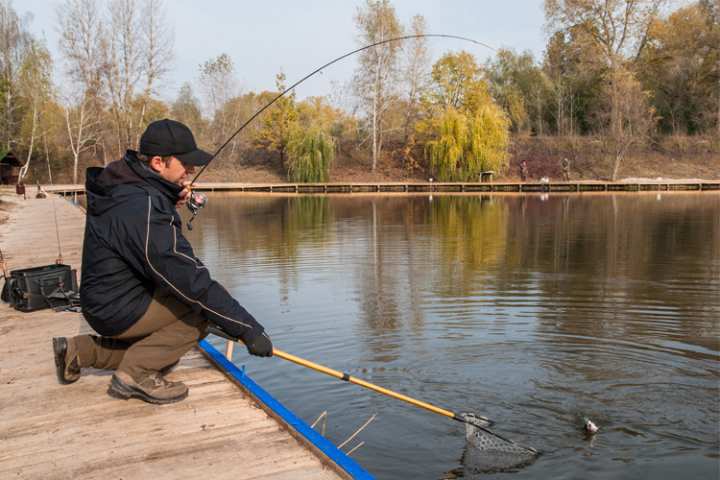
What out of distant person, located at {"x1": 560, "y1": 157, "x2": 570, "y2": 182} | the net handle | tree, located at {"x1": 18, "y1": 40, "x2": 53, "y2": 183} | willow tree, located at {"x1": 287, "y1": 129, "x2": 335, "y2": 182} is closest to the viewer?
the net handle

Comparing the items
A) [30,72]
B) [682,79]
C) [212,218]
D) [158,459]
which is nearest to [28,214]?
[212,218]

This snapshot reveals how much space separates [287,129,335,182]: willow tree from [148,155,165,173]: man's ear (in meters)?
40.4

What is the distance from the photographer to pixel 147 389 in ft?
12.8

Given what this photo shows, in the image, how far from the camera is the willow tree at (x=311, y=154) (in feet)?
145

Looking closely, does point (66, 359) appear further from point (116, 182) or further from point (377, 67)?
point (377, 67)

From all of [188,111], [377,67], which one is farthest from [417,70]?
[188,111]

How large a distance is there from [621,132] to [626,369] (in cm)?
4040

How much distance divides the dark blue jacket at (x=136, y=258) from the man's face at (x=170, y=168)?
58mm

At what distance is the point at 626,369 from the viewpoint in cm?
674

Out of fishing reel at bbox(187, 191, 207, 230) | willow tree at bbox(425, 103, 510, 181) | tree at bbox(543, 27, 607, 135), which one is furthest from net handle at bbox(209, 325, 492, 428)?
tree at bbox(543, 27, 607, 135)

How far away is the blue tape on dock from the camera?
3162 millimetres

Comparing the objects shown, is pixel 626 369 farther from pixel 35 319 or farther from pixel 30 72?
pixel 30 72

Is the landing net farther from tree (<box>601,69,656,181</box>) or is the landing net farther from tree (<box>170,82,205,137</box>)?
tree (<box>170,82,205,137</box>)

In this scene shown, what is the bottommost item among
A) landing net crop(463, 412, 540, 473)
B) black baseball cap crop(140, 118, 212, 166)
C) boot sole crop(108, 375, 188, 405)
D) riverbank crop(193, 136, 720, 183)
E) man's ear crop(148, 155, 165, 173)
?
landing net crop(463, 412, 540, 473)
